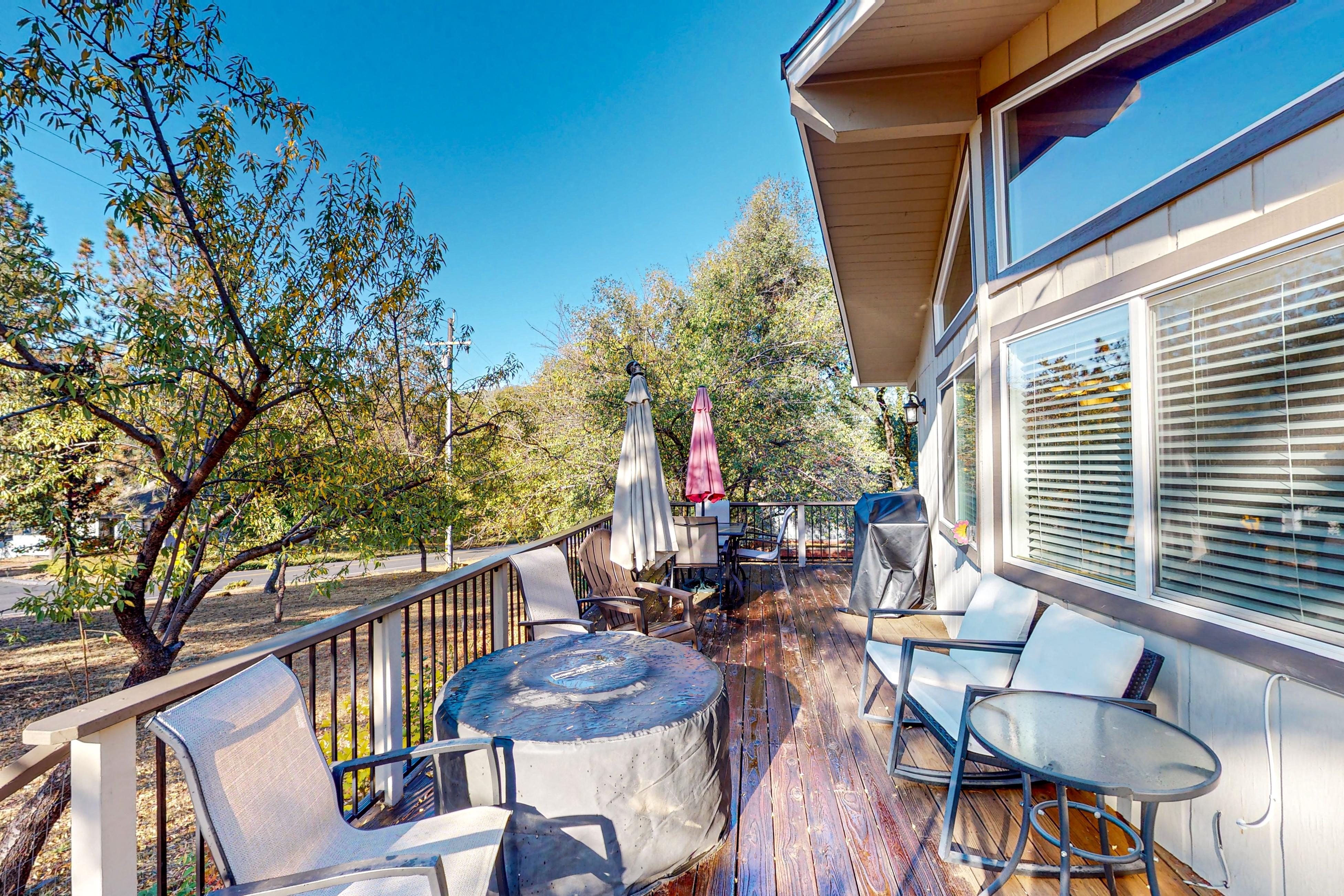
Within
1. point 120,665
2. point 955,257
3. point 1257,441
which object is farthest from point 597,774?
point 120,665

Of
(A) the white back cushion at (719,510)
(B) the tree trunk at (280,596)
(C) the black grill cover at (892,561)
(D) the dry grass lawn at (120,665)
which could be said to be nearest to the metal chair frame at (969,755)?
(C) the black grill cover at (892,561)

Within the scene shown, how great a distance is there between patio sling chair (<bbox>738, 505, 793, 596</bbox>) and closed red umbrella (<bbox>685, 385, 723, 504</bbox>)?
0.72m

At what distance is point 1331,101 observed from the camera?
1597mm

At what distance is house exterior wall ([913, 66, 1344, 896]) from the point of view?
5.28ft

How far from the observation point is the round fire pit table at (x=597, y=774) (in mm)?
1731

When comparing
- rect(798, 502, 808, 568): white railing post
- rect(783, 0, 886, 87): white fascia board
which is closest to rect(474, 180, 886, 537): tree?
rect(798, 502, 808, 568): white railing post

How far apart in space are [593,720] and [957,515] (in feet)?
13.9

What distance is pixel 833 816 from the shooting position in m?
2.39

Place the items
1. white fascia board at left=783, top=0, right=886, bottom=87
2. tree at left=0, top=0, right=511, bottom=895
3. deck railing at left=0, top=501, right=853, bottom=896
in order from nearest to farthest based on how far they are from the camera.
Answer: deck railing at left=0, top=501, right=853, bottom=896
white fascia board at left=783, top=0, right=886, bottom=87
tree at left=0, top=0, right=511, bottom=895

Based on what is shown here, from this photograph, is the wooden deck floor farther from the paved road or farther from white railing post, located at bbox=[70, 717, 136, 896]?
the paved road

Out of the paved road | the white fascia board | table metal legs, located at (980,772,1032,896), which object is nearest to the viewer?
table metal legs, located at (980,772,1032,896)

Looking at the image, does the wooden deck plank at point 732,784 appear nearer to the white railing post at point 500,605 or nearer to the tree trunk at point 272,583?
the white railing post at point 500,605

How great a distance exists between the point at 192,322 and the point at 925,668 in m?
5.05

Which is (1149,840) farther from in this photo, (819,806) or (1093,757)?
(819,806)
